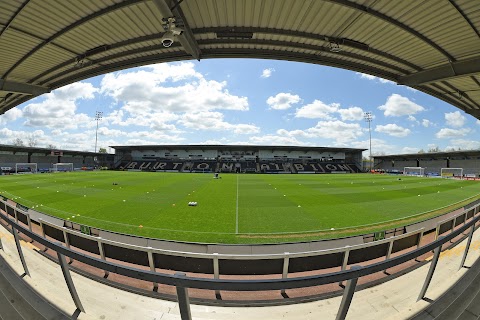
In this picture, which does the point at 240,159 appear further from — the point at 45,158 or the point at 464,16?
the point at 464,16

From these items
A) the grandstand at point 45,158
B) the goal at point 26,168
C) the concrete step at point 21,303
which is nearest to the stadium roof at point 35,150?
the grandstand at point 45,158

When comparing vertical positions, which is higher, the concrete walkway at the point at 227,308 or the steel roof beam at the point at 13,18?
the steel roof beam at the point at 13,18

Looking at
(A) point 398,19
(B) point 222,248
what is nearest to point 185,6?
(A) point 398,19

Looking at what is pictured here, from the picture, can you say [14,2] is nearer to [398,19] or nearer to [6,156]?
[398,19]

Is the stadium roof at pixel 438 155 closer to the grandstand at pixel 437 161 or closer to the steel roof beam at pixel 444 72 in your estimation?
the grandstand at pixel 437 161

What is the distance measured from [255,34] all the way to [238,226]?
925 cm

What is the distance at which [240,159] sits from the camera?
3029 inches

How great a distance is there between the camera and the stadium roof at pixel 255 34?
6.05 metres

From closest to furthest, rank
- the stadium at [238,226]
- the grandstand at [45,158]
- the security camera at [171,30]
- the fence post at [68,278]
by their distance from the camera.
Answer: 1. the fence post at [68,278]
2. the stadium at [238,226]
3. the security camera at [171,30]
4. the grandstand at [45,158]

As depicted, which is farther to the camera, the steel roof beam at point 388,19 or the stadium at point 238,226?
the steel roof beam at point 388,19

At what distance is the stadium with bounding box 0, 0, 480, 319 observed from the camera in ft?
8.98

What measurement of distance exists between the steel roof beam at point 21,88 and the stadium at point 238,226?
0.05 metres

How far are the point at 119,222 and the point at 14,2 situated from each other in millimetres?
10238

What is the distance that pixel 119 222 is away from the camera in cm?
1272
